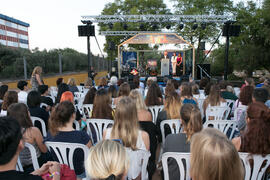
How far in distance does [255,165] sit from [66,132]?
173 centimetres

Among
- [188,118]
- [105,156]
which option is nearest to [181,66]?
[188,118]

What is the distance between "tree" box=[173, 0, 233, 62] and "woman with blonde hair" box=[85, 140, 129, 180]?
720 inches

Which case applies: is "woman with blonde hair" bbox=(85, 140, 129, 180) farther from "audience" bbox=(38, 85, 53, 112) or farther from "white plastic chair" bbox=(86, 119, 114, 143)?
"audience" bbox=(38, 85, 53, 112)

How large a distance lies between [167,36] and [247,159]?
10962 millimetres

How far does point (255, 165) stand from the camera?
5.51 ft

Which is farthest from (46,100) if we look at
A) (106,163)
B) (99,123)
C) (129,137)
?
(106,163)

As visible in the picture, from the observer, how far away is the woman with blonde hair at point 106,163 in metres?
1.10

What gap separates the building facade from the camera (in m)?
43.8

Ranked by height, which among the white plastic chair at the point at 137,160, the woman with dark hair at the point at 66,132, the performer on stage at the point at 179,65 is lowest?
the white plastic chair at the point at 137,160

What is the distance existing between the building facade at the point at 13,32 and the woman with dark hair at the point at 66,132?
47197 mm

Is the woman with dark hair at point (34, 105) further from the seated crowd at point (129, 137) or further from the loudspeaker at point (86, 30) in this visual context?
the loudspeaker at point (86, 30)

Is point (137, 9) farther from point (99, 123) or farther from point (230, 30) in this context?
point (99, 123)

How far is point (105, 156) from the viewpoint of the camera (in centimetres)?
112

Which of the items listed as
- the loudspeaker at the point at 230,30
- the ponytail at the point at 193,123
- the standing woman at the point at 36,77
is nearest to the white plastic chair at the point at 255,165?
the ponytail at the point at 193,123
